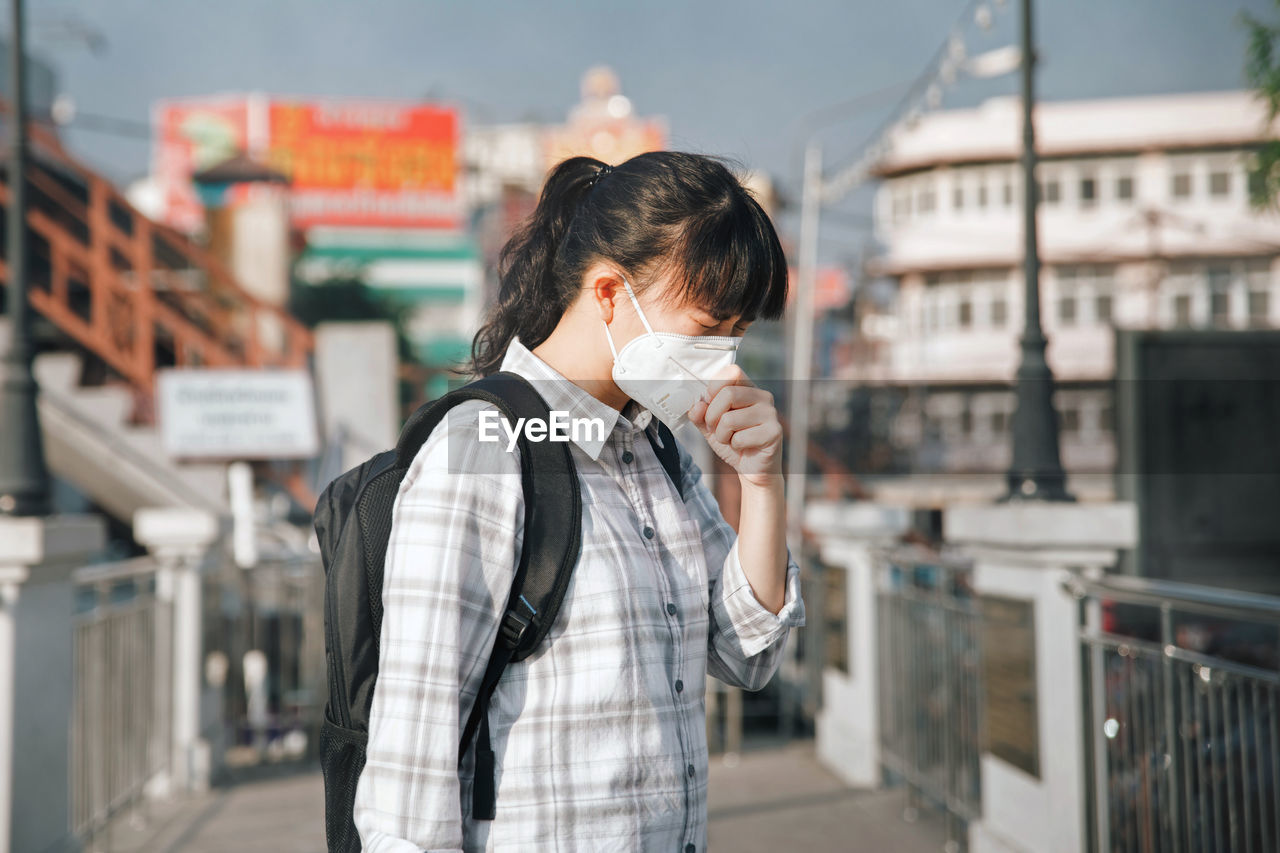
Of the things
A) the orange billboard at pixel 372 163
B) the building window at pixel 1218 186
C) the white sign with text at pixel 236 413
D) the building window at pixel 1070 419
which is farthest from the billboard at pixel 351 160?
the white sign with text at pixel 236 413

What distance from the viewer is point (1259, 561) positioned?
979cm

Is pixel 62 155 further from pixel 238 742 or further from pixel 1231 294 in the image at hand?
pixel 1231 294

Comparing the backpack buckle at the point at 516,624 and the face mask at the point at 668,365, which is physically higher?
the face mask at the point at 668,365

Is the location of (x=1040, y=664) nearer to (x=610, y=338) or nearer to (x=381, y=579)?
(x=610, y=338)

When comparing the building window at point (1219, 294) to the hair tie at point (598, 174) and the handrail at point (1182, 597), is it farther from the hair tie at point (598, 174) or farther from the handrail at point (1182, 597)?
the hair tie at point (598, 174)

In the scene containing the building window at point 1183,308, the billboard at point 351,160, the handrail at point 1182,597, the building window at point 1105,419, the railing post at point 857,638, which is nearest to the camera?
the handrail at point 1182,597

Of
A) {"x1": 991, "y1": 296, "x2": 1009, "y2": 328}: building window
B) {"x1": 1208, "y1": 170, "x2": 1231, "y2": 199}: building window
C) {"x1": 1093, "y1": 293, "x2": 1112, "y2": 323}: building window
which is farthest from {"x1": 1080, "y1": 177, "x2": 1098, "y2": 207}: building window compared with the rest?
{"x1": 991, "y1": 296, "x2": 1009, "y2": 328}: building window

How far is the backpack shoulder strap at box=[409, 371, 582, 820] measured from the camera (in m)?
1.60

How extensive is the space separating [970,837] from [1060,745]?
3.70ft

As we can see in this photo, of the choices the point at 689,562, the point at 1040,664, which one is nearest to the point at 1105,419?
the point at 1040,664

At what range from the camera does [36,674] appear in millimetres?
4570

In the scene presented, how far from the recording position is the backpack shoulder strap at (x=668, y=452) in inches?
76.5

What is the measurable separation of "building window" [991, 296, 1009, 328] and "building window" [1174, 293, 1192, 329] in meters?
5.85

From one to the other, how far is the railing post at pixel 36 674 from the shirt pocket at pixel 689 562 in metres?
3.44
